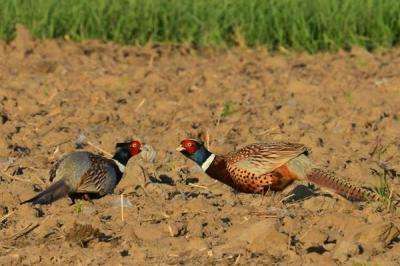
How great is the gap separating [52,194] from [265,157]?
1551mm

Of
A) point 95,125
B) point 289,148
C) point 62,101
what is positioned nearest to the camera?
point 289,148

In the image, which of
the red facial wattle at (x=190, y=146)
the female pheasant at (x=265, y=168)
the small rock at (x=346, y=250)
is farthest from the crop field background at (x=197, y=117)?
the red facial wattle at (x=190, y=146)

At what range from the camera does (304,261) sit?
614 cm

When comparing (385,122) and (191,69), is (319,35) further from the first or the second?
(385,122)

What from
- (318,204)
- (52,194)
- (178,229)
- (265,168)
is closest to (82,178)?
(52,194)

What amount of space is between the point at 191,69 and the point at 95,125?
253 cm

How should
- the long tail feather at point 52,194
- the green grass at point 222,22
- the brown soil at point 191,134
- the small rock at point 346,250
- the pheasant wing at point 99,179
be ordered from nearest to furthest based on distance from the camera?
the small rock at point 346,250 < the brown soil at point 191,134 < the long tail feather at point 52,194 < the pheasant wing at point 99,179 < the green grass at point 222,22

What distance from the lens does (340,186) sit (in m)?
7.59

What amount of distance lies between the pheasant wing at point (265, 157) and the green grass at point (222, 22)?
5635 millimetres

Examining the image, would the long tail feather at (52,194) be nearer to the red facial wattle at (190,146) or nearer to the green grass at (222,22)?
the red facial wattle at (190,146)

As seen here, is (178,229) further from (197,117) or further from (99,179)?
(197,117)

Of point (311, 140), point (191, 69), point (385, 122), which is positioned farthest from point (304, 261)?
point (191, 69)

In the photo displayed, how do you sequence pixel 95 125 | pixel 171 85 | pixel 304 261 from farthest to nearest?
pixel 171 85
pixel 95 125
pixel 304 261

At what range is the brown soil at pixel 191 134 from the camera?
6.40 m
